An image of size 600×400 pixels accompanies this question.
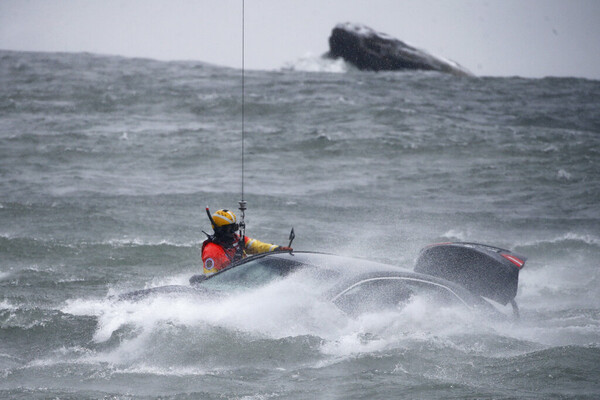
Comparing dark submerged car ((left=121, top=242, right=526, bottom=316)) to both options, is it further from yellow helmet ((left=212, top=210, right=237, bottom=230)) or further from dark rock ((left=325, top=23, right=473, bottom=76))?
dark rock ((left=325, top=23, right=473, bottom=76))

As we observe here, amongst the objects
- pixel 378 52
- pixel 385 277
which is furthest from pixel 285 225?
pixel 378 52

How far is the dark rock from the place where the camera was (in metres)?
65.9

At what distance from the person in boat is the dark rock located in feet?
190

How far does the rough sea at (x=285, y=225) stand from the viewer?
21.1 feet

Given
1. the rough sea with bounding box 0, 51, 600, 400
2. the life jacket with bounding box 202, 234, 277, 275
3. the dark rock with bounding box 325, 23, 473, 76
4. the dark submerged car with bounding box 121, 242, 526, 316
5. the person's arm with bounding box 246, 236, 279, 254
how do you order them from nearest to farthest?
the rough sea with bounding box 0, 51, 600, 400 → the dark submerged car with bounding box 121, 242, 526, 316 → the life jacket with bounding box 202, 234, 277, 275 → the person's arm with bounding box 246, 236, 279, 254 → the dark rock with bounding box 325, 23, 473, 76

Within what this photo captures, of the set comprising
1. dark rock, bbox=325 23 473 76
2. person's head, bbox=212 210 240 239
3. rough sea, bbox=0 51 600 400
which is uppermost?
dark rock, bbox=325 23 473 76

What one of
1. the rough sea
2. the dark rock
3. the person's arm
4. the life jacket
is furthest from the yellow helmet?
the dark rock

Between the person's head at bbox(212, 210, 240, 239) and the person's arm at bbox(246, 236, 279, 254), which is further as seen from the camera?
the person's arm at bbox(246, 236, 279, 254)

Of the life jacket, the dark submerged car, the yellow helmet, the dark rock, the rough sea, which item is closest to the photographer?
the rough sea

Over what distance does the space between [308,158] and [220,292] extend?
1760 cm

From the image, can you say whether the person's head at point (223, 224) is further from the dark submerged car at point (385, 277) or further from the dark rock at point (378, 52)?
the dark rock at point (378, 52)

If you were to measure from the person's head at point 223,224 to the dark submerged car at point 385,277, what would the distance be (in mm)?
717

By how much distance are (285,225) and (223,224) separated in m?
7.46

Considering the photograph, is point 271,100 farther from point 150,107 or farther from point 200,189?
point 200,189
